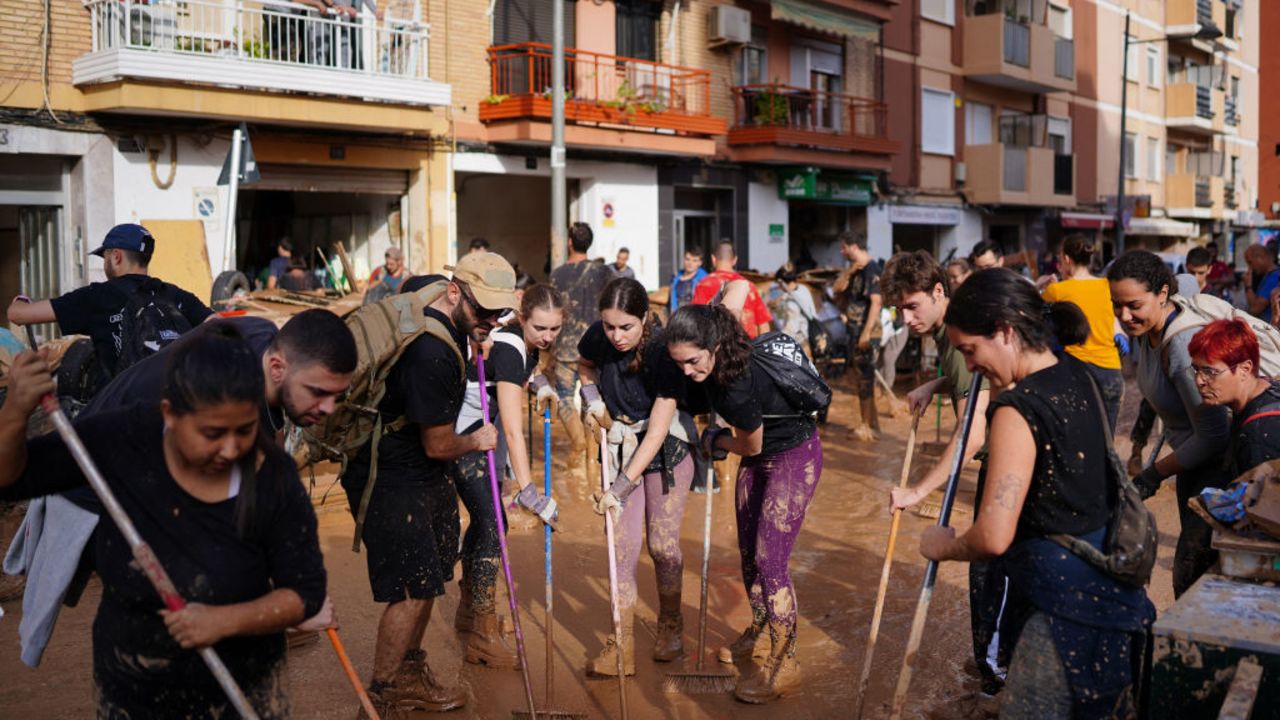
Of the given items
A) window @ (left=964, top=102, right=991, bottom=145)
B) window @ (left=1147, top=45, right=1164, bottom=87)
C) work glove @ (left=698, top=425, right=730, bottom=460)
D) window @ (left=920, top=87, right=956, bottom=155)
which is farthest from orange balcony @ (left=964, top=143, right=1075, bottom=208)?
work glove @ (left=698, top=425, right=730, bottom=460)

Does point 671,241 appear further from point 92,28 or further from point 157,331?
point 157,331

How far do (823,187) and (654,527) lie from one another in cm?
1748

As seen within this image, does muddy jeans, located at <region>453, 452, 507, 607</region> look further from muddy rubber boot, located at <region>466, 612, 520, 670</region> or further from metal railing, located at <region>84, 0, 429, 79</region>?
metal railing, located at <region>84, 0, 429, 79</region>

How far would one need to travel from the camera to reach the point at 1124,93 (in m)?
29.1

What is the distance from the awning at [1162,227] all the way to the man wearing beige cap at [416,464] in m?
31.4

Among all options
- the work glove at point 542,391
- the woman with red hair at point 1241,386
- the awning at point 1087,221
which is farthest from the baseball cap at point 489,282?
the awning at point 1087,221

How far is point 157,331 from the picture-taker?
543 centimetres

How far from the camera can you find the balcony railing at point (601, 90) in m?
16.3

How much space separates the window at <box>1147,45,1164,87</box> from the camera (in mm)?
35062

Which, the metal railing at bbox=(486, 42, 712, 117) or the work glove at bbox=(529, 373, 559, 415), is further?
the metal railing at bbox=(486, 42, 712, 117)

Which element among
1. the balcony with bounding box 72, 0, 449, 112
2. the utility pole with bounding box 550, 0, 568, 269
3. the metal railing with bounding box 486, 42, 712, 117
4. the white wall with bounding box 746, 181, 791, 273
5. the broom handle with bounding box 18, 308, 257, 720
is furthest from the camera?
the white wall with bounding box 746, 181, 791, 273

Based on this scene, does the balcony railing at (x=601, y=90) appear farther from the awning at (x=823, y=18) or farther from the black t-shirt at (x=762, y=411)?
the black t-shirt at (x=762, y=411)

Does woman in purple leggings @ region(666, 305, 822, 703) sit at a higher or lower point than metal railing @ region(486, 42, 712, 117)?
lower

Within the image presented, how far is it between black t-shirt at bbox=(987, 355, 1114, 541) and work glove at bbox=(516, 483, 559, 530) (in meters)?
2.32
